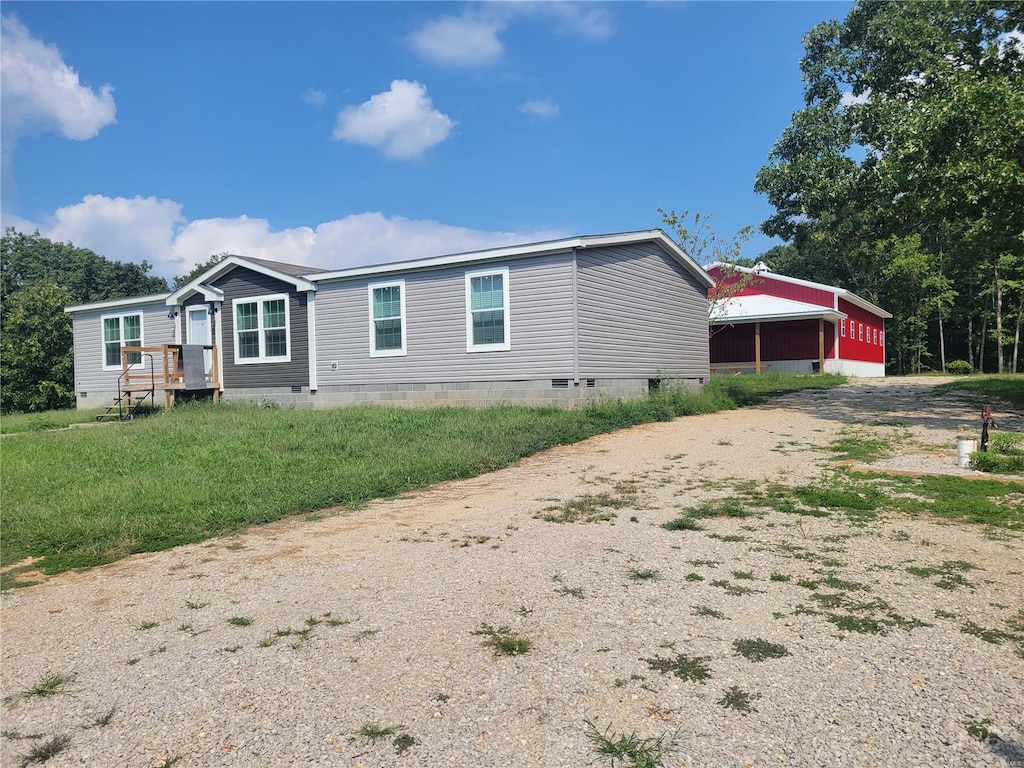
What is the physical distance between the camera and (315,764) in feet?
8.43

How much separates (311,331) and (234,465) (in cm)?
923

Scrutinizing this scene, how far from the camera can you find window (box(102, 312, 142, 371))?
2177 cm

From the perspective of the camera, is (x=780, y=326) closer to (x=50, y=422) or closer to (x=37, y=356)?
(x=50, y=422)

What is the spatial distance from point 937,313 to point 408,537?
42.6m

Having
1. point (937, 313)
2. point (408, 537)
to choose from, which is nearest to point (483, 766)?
point (408, 537)

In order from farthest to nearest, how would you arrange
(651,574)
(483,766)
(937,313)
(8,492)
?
(937,313) → (8,492) → (651,574) → (483,766)

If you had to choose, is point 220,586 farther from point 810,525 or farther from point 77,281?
point 77,281

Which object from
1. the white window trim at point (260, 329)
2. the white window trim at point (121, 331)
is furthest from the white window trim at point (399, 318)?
the white window trim at point (121, 331)

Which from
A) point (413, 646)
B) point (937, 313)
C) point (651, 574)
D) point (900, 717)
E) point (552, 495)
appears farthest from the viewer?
point (937, 313)

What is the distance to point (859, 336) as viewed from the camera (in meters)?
32.6

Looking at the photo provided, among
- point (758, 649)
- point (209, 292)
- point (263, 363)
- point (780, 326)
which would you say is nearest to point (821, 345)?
point (780, 326)

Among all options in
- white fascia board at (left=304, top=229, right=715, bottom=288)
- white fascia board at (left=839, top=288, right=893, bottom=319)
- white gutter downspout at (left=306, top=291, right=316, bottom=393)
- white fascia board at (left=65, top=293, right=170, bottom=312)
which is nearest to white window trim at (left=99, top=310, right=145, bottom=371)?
white fascia board at (left=65, top=293, right=170, bottom=312)

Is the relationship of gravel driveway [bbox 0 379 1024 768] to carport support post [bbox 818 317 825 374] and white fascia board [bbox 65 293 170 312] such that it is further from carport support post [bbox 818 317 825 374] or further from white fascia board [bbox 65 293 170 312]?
carport support post [bbox 818 317 825 374]

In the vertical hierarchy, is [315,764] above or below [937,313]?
below
